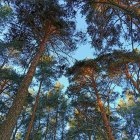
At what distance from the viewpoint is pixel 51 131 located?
2838cm

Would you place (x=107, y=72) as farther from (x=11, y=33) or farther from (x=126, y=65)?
(x=11, y=33)

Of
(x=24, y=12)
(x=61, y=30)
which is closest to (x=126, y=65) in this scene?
(x=61, y=30)

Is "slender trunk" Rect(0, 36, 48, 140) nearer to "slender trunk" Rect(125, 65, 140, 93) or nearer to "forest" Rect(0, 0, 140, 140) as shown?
"forest" Rect(0, 0, 140, 140)

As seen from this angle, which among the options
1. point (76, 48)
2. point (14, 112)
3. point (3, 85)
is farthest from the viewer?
point (3, 85)

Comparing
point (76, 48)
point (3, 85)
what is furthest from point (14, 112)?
point (3, 85)

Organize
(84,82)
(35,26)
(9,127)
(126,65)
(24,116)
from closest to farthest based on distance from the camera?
(9,127)
(35,26)
(126,65)
(84,82)
(24,116)

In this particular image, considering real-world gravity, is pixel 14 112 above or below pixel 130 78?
below

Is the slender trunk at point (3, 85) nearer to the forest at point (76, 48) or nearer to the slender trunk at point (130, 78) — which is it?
the forest at point (76, 48)

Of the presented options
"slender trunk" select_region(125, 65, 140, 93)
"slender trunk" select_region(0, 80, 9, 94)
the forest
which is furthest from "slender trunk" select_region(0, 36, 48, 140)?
"slender trunk" select_region(0, 80, 9, 94)

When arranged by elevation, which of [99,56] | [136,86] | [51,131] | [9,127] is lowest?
[9,127]

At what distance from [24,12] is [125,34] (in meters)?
4.72

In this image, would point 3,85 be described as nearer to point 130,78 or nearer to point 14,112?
point 130,78

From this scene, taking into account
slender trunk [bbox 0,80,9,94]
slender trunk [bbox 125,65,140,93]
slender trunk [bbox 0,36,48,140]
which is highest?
slender trunk [bbox 0,80,9,94]

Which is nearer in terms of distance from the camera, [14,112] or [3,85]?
[14,112]
